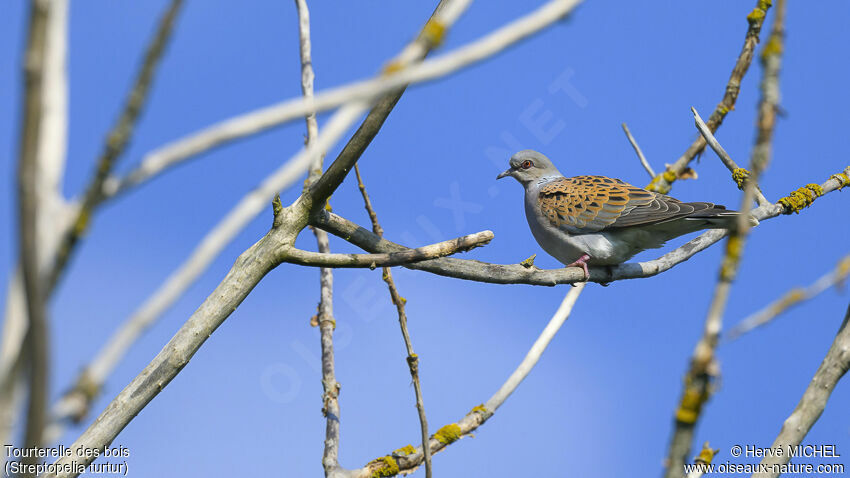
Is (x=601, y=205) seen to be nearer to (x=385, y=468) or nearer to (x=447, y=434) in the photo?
(x=447, y=434)

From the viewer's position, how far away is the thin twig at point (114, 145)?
1.37 m

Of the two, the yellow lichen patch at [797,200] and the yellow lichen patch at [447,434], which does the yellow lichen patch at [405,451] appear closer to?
the yellow lichen patch at [447,434]

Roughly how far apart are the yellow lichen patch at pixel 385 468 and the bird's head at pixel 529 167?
14.4 ft

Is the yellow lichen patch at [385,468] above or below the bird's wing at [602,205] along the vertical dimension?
below

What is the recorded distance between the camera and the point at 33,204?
4.00 ft

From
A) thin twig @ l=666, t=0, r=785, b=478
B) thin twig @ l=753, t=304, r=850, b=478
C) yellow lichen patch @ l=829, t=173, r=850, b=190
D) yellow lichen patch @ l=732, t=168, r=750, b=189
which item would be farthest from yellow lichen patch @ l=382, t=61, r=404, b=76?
yellow lichen patch @ l=829, t=173, r=850, b=190

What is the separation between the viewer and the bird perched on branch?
635cm

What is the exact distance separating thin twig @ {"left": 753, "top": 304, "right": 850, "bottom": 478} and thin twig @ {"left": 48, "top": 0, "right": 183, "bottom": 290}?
285 centimetres

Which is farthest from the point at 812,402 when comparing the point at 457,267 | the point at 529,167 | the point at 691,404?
the point at 529,167

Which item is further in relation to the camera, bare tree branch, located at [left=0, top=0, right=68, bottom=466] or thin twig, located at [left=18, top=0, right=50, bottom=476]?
bare tree branch, located at [left=0, top=0, right=68, bottom=466]

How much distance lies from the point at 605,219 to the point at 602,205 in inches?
8.3

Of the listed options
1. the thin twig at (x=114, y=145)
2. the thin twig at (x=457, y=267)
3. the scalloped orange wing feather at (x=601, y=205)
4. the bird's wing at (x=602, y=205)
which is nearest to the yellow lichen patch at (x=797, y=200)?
the bird's wing at (x=602, y=205)

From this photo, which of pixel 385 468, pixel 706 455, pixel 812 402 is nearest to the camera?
pixel 812 402

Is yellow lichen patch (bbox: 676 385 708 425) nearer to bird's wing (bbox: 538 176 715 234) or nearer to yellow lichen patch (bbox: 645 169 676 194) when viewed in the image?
bird's wing (bbox: 538 176 715 234)
